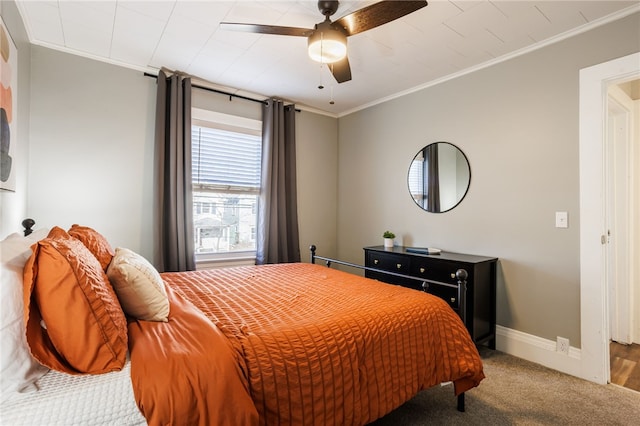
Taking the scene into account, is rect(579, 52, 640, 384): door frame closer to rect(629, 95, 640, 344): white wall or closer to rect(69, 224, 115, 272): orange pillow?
rect(629, 95, 640, 344): white wall

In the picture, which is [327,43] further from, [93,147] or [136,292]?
[93,147]

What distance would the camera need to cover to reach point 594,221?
2.31m

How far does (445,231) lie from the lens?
3.27m

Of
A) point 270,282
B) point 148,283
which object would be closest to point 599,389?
point 270,282

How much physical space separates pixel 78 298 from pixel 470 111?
333cm

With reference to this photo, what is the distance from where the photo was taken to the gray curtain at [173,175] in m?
3.10

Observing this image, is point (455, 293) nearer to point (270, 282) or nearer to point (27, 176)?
point (270, 282)

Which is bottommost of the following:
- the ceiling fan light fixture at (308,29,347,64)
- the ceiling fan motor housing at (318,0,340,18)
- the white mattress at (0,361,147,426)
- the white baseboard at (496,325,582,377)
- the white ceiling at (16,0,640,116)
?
the white baseboard at (496,325,582,377)

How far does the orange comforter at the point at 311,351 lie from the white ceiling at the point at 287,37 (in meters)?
1.92

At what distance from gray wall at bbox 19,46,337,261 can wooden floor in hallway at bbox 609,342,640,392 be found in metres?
4.11

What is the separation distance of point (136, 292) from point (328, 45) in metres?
1.76

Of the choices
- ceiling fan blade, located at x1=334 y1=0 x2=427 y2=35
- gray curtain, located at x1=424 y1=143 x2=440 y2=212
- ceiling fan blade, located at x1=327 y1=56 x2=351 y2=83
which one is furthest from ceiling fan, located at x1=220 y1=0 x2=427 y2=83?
gray curtain, located at x1=424 y1=143 x2=440 y2=212

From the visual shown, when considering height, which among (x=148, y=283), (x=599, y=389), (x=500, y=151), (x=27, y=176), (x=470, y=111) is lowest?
(x=599, y=389)

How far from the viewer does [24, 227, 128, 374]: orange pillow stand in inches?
37.0
